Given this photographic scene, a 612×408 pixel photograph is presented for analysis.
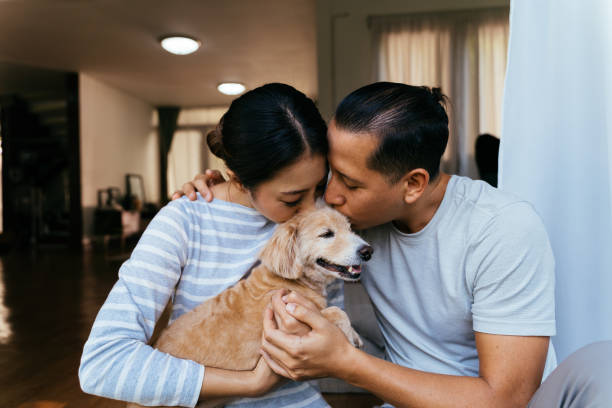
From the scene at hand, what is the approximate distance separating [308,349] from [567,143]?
76cm

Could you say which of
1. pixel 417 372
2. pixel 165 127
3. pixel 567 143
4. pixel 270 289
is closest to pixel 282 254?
pixel 270 289

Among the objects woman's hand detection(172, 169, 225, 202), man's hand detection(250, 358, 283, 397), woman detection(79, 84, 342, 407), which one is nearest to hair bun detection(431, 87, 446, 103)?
woman detection(79, 84, 342, 407)

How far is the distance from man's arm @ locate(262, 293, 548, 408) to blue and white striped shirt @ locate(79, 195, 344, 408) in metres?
0.21

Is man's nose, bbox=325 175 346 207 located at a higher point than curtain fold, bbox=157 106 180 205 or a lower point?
lower

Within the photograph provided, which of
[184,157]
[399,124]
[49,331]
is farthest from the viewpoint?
[184,157]

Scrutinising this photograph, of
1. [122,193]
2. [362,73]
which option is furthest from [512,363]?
[122,193]

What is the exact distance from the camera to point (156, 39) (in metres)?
6.33

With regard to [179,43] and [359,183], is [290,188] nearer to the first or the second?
[359,183]

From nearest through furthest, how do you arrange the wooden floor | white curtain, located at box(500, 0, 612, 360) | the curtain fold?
white curtain, located at box(500, 0, 612, 360) → the wooden floor → the curtain fold

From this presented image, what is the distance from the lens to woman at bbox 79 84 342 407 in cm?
87

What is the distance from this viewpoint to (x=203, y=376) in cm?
90

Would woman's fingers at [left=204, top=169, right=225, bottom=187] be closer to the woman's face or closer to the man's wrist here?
the woman's face

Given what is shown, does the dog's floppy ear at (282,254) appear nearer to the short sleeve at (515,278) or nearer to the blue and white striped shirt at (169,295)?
the blue and white striped shirt at (169,295)

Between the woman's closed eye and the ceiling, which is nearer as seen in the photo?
the woman's closed eye
